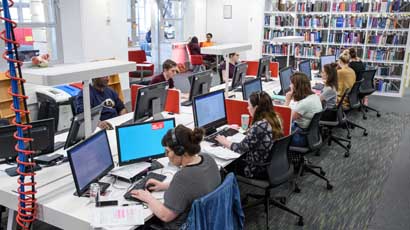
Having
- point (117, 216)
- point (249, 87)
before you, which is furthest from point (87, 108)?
point (249, 87)

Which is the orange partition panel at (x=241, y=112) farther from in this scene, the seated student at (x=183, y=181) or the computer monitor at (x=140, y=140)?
the seated student at (x=183, y=181)

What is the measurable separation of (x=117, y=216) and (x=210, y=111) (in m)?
1.72

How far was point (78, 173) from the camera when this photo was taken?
2.26m

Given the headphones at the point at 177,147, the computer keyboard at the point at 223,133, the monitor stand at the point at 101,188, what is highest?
the headphones at the point at 177,147

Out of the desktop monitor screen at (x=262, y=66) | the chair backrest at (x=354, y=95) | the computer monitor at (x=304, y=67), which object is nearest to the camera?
the chair backrest at (x=354, y=95)

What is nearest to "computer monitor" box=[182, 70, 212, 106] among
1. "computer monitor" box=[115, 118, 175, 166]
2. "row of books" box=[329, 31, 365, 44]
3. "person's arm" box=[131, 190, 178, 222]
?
"computer monitor" box=[115, 118, 175, 166]

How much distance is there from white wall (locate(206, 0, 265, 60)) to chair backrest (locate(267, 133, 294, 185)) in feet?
26.4

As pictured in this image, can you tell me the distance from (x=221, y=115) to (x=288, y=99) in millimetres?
1052

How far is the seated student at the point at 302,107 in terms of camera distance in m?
3.95

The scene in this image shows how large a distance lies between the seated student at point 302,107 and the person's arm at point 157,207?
2.09 m

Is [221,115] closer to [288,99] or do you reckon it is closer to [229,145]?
[229,145]

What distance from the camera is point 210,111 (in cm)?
363

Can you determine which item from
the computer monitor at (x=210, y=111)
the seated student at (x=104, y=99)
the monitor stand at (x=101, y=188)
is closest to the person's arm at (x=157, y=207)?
the monitor stand at (x=101, y=188)

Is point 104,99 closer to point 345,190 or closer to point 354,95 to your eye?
point 345,190
